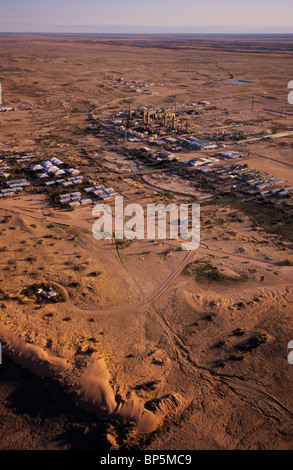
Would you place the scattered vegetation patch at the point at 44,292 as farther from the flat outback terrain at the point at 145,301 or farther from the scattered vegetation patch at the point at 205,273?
the scattered vegetation patch at the point at 205,273

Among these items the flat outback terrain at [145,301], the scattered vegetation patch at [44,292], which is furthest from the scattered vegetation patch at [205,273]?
the scattered vegetation patch at [44,292]

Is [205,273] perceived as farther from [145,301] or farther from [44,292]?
[44,292]

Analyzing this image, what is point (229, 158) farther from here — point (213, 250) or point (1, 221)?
point (1, 221)

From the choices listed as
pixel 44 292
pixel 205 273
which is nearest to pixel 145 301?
pixel 205 273

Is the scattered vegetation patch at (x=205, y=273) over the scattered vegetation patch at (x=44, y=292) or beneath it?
over

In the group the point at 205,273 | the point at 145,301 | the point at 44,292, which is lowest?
the point at 145,301

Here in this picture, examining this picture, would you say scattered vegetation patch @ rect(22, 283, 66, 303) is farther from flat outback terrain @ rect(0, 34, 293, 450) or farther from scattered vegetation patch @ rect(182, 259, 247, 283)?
scattered vegetation patch @ rect(182, 259, 247, 283)

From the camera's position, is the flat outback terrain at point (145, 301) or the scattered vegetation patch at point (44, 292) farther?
the scattered vegetation patch at point (44, 292)

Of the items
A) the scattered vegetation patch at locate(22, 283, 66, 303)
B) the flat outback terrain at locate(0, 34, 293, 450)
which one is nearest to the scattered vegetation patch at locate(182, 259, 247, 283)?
the flat outback terrain at locate(0, 34, 293, 450)
